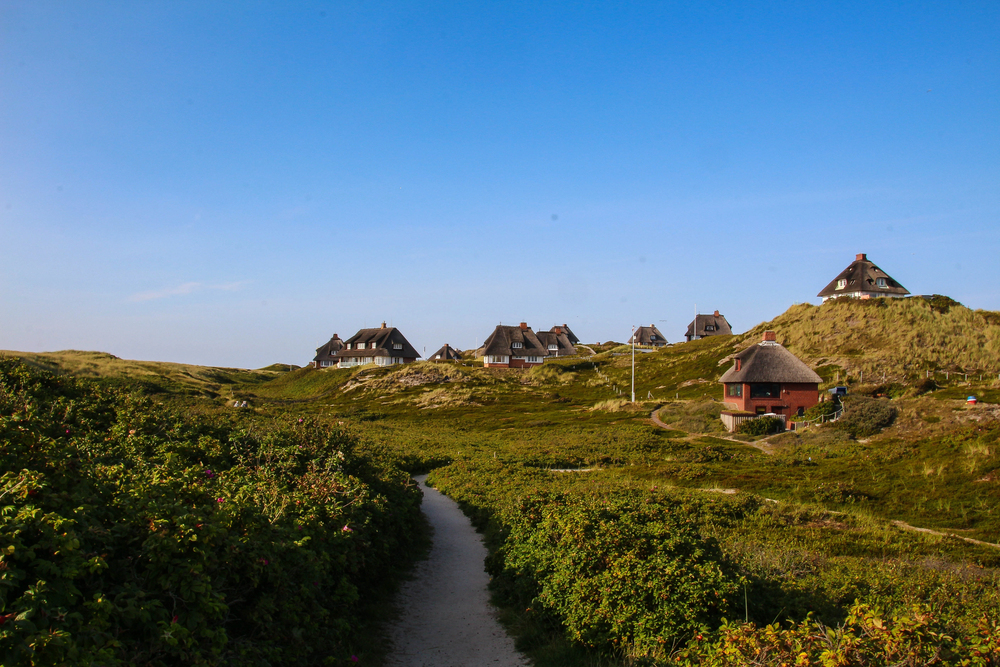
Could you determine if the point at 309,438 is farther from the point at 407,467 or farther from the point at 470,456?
the point at 470,456

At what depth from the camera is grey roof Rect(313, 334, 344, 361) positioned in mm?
124188

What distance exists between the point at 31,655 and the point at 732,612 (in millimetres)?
8521

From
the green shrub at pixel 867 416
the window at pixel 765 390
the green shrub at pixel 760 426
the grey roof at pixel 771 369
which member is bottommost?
the green shrub at pixel 760 426

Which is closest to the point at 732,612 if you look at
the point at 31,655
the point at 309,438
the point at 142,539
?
the point at 142,539

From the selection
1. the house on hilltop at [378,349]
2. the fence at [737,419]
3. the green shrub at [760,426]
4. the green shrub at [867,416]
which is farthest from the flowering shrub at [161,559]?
the house on hilltop at [378,349]

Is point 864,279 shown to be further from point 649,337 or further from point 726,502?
point 726,502

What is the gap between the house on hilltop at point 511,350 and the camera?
10231cm

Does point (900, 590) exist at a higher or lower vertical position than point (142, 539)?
lower

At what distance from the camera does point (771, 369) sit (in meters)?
51.9

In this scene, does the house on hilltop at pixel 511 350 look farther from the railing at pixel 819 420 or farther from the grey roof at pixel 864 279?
the railing at pixel 819 420

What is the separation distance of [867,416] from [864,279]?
1931 inches

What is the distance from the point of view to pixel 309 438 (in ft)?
62.3

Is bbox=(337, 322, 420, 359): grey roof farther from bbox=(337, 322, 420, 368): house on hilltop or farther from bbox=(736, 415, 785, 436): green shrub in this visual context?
bbox=(736, 415, 785, 436): green shrub

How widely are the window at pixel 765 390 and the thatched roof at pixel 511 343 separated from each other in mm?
53396
